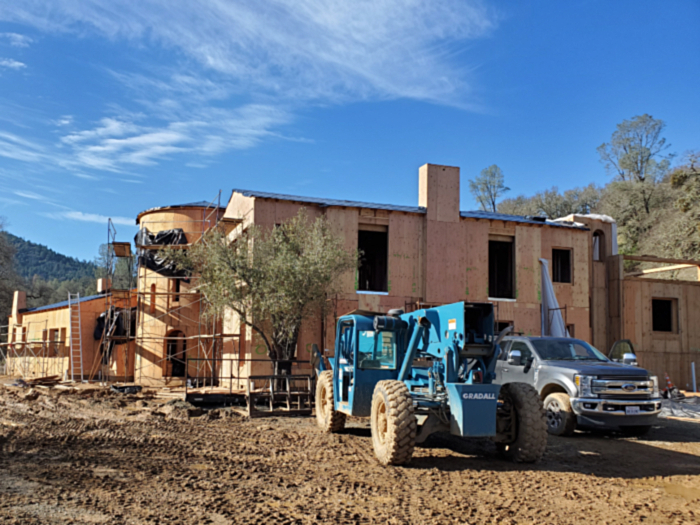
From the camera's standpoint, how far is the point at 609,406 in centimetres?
1142

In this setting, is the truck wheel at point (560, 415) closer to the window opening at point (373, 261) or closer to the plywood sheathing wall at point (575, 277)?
the plywood sheathing wall at point (575, 277)

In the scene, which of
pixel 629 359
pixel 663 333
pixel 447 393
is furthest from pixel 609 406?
pixel 663 333

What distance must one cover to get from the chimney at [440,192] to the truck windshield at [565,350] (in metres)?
9.48

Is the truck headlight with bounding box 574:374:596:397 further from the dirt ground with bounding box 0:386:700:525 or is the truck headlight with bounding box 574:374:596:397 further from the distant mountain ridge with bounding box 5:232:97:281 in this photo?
the distant mountain ridge with bounding box 5:232:97:281

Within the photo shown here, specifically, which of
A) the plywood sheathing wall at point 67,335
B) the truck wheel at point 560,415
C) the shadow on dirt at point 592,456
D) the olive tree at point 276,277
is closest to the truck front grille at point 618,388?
the truck wheel at point 560,415

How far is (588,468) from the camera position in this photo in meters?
8.99

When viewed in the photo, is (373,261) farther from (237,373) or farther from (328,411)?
(328,411)

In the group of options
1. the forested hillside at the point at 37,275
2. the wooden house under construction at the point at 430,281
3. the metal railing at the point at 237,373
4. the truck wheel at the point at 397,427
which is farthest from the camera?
the forested hillside at the point at 37,275

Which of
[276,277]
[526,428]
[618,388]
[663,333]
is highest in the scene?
[276,277]

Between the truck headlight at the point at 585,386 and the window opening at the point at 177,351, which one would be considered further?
the window opening at the point at 177,351

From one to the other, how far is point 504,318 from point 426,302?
3.44 metres

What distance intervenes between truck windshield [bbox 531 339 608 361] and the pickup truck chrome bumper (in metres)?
1.59

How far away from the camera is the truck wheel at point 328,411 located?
39.4 feet

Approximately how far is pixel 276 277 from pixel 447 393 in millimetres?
8677
